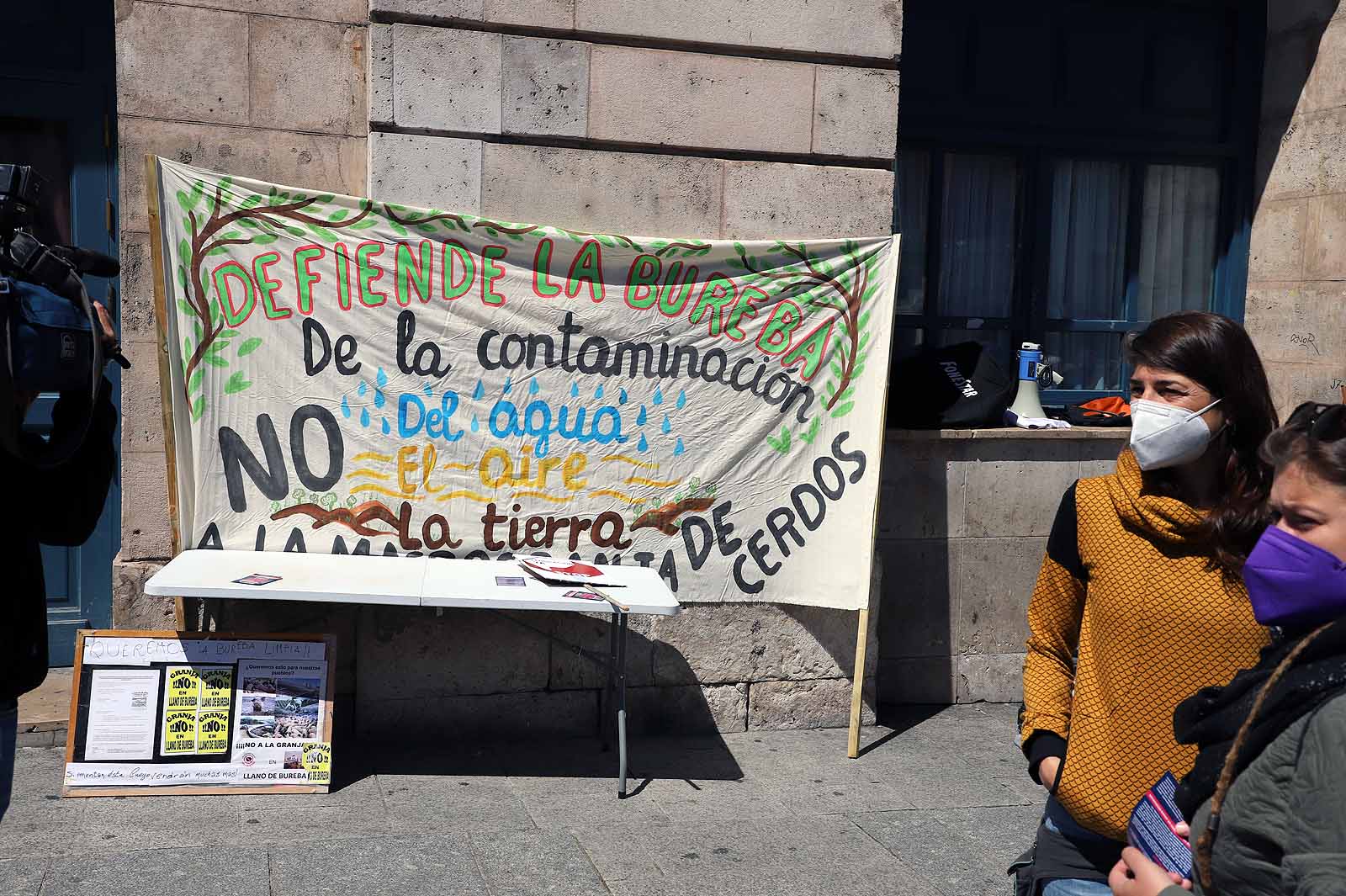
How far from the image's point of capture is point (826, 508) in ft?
19.4

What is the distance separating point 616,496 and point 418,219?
1498 mm

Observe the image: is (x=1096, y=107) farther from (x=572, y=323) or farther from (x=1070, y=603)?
(x=1070, y=603)

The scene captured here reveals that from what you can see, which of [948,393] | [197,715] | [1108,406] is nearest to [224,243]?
[197,715]

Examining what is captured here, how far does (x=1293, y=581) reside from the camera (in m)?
1.87

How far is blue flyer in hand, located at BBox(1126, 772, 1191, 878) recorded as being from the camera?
2016 mm

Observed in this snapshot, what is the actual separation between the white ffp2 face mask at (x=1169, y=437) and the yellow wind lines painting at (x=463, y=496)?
3.40 meters

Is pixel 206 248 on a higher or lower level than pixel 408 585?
higher

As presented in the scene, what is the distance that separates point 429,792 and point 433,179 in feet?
8.59

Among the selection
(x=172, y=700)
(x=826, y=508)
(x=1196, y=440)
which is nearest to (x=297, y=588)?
(x=172, y=700)

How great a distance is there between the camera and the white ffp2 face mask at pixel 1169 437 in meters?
2.65

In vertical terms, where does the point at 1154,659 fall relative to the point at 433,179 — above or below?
below

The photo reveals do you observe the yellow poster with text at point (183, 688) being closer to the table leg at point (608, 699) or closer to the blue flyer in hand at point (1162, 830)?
the table leg at point (608, 699)

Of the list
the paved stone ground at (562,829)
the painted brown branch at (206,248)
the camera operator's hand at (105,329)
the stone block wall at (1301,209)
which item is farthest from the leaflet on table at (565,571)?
the stone block wall at (1301,209)

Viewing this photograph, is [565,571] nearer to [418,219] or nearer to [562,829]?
[562,829]
